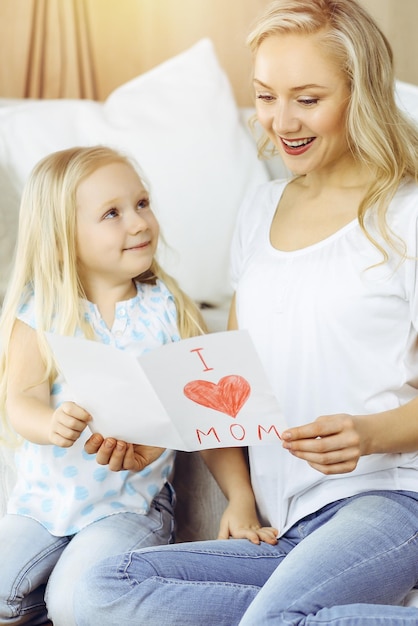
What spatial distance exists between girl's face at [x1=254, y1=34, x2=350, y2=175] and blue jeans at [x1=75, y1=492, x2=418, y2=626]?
1.60ft

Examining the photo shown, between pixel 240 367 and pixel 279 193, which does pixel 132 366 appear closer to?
pixel 240 367

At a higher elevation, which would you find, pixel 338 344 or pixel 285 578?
pixel 338 344

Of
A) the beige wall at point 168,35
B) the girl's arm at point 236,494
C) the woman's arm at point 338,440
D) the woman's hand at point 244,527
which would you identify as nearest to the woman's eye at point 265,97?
the girl's arm at point 236,494

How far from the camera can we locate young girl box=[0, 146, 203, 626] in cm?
129

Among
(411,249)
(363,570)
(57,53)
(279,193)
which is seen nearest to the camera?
(363,570)

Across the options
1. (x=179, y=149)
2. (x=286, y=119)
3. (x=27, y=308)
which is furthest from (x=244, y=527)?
(x=179, y=149)

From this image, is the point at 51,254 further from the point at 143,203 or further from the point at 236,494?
the point at 236,494

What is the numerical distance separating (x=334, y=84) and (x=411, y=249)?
25cm

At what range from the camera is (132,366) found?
1.13 meters

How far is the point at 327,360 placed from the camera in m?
1.22

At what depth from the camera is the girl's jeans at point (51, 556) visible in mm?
1220

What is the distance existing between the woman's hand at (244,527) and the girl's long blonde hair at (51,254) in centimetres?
29

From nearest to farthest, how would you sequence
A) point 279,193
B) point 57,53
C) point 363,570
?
point 363,570 → point 279,193 → point 57,53

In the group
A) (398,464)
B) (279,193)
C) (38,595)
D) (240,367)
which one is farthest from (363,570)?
(279,193)
